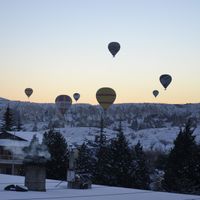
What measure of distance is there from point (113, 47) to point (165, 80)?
227 inches

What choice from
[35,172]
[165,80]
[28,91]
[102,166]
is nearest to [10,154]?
[28,91]

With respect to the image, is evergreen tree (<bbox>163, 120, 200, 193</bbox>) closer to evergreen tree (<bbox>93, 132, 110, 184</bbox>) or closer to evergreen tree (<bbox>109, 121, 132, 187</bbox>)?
evergreen tree (<bbox>109, 121, 132, 187</bbox>)

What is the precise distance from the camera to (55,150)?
5441 cm

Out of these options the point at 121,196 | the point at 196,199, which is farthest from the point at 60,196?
the point at 196,199

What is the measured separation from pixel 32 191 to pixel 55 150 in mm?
37640

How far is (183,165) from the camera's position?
4859 cm

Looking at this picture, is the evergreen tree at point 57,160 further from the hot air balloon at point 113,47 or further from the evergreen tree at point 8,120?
the evergreen tree at point 8,120

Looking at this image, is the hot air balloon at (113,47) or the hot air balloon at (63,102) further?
the hot air balloon at (63,102)

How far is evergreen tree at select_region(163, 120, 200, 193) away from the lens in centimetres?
4562

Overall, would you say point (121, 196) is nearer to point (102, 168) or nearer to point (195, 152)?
point (195, 152)

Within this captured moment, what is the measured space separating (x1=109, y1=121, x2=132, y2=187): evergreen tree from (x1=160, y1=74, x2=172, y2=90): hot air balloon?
10970 mm

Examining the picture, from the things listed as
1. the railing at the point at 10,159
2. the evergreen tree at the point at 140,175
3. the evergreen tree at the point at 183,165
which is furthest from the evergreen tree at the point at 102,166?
the railing at the point at 10,159

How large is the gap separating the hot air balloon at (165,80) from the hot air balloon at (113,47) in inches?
203

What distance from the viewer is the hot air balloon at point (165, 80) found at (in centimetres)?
4732
